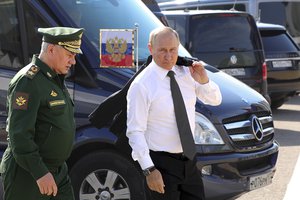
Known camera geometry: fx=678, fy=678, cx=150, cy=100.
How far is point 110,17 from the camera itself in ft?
20.5

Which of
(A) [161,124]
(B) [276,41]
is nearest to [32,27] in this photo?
(A) [161,124]

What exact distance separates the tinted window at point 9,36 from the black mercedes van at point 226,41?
202 inches

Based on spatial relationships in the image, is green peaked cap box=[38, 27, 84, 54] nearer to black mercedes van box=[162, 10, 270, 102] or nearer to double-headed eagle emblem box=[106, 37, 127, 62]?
double-headed eagle emblem box=[106, 37, 127, 62]

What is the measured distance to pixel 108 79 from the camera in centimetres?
565

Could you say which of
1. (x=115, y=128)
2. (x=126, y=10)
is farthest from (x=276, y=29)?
(x=115, y=128)

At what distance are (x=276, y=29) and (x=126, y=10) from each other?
288 inches

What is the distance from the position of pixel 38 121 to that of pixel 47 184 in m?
0.36

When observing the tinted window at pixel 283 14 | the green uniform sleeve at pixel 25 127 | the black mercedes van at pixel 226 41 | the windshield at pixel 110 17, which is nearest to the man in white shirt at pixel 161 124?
the green uniform sleeve at pixel 25 127

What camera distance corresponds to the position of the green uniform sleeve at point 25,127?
3.66 m

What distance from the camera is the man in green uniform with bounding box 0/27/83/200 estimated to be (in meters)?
3.68

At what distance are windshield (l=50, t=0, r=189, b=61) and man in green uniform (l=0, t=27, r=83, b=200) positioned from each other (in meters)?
1.98

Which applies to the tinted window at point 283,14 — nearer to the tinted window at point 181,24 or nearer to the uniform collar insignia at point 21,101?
the tinted window at point 181,24

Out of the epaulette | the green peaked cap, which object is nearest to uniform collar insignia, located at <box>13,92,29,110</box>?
the epaulette

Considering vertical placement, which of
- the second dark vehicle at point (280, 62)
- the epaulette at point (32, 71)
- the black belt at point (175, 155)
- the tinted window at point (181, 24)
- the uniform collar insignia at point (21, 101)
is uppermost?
the epaulette at point (32, 71)
